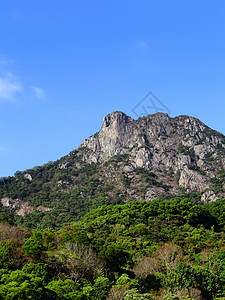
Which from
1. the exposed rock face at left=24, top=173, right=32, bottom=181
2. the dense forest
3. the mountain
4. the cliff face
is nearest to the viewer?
the dense forest

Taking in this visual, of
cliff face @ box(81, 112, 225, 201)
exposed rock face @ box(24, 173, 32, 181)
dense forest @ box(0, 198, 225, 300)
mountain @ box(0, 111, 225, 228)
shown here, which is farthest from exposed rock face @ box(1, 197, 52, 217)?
dense forest @ box(0, 198, 225, 300)

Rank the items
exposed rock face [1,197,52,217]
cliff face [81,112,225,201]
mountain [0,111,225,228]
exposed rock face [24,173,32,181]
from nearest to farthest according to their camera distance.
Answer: exposed rock face [1,197,52,217] → mountain [0,111,225,228] → cliff face [81,112,225,201] → exposed rock face [24,173,32,181]

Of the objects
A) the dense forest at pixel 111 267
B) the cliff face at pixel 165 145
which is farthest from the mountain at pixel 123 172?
the dense forest at pixel 111 267

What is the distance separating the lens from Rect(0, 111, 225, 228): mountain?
128 meters

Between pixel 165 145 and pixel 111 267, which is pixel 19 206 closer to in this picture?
pixel 165 145

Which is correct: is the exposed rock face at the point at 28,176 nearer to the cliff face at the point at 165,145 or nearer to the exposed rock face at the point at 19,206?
the exposed rock face at the point at 19,206

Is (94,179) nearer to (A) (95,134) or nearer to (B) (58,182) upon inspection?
(B) (58,182)

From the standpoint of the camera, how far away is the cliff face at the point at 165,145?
486 ft

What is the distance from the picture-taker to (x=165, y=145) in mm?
165750

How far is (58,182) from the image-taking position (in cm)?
15138

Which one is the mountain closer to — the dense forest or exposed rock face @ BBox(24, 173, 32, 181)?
exposed rock face @ BBox(24, 173, 32, 181)

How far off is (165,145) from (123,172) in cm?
3134

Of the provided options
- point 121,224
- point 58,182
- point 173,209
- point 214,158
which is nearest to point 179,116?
point 214,158

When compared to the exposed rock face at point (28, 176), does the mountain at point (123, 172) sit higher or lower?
lower
